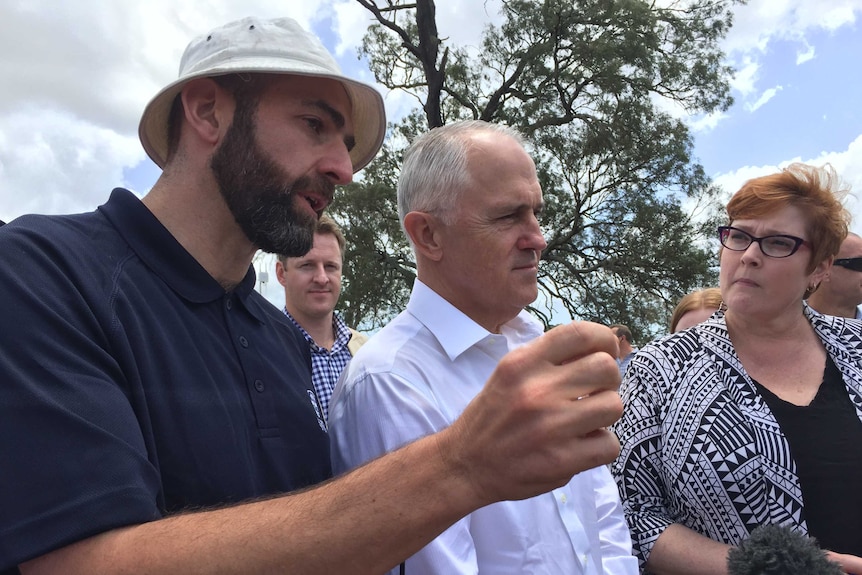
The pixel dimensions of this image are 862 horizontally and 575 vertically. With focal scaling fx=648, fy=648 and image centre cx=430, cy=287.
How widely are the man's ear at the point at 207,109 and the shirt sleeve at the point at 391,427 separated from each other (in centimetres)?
71

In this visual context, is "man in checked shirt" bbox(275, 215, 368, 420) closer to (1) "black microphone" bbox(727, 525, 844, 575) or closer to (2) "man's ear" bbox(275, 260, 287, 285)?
(2) "man's ear" bbox(275, 260, 287, 285)

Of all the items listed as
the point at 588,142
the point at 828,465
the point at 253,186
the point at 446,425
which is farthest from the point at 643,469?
the point at 588,142

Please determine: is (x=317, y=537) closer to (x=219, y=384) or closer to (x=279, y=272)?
(x=219, y=384)

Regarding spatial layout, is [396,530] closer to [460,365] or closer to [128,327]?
[128,327]

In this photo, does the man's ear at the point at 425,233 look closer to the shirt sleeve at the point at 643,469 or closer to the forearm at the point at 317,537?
the shirt sleeve at the point at 643,469

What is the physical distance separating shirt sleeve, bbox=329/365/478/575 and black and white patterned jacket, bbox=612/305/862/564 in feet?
3.18

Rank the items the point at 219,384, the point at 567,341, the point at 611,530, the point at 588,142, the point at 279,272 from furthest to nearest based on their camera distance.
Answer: the point at 588,142
the point at 279,272
the point at 611,530
the point at 219,384
the point at 567,341

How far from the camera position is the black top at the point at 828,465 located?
2086 mm

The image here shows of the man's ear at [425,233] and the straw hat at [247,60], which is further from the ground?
the straw hat at [247,60]

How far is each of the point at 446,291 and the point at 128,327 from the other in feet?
3.29

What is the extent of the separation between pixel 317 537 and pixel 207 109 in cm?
112

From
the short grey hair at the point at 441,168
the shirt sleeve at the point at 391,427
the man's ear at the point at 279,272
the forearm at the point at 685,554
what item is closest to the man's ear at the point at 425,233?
the short grey hair at the point at 441,168

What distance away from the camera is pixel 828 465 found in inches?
83.7

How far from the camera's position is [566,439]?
90cm
